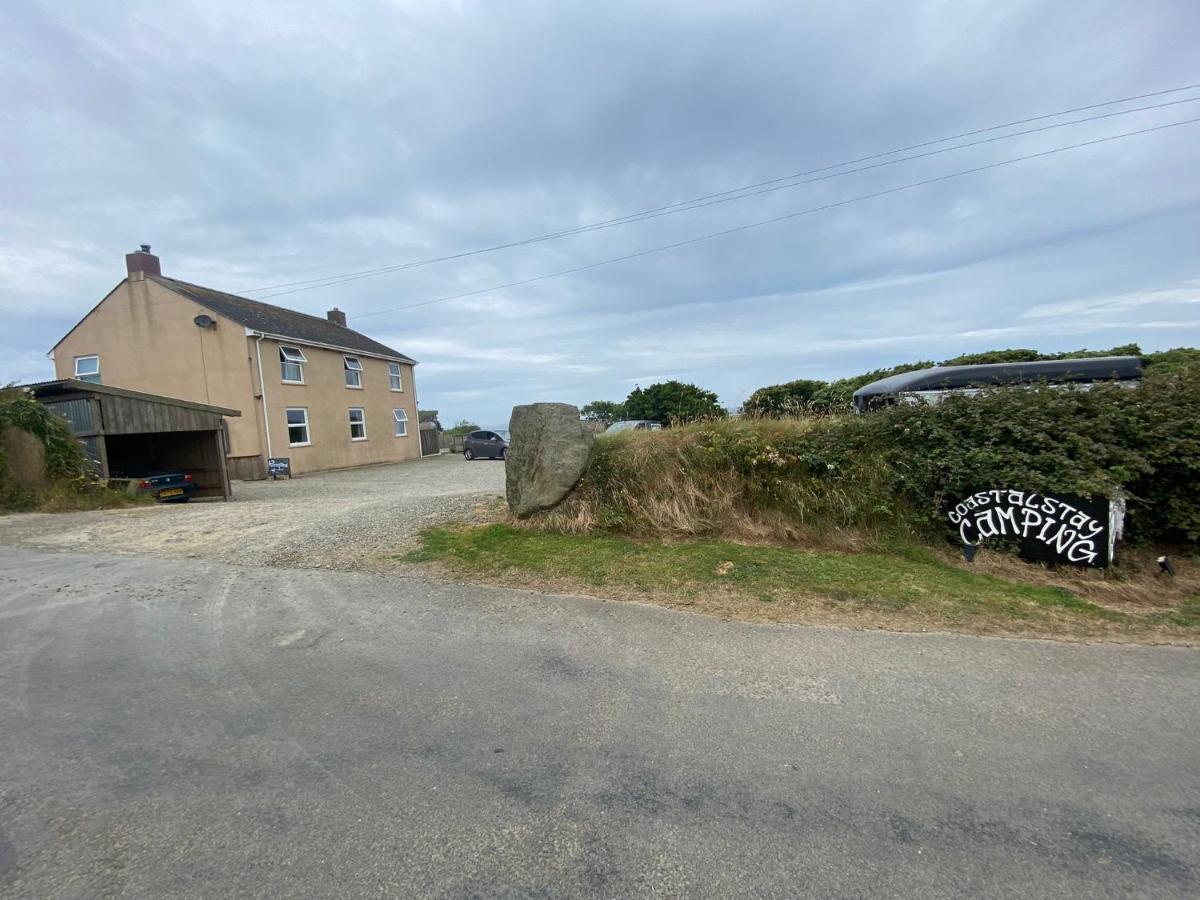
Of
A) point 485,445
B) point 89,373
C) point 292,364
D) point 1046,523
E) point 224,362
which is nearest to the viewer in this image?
point 1046,523

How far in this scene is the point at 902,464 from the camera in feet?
21.7

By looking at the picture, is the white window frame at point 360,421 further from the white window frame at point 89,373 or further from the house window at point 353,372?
the white window frame at point 89,373

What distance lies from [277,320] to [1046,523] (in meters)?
26.0

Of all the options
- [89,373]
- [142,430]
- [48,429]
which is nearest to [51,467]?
[48,429]

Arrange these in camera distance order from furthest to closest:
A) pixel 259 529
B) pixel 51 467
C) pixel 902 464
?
1. pixel 51 467
2. pixel 259 529
3. pixel 902 464

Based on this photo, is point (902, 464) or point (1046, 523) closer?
point (1046, 523)

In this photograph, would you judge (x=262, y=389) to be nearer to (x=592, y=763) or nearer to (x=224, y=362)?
(x=224, y=362)

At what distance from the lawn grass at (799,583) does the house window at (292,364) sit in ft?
55.9

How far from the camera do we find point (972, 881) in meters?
1.97

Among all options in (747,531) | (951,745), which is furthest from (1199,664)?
(747,531)

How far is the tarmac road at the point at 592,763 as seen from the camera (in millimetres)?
2045

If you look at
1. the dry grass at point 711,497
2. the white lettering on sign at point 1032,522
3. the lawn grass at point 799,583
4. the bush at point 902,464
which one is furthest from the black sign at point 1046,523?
the dry grass at point 711,497

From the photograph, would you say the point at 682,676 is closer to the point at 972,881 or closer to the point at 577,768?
the point at 577,768

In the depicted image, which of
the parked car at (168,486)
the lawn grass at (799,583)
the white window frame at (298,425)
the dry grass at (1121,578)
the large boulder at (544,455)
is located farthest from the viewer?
the white window frame at (298,425)
